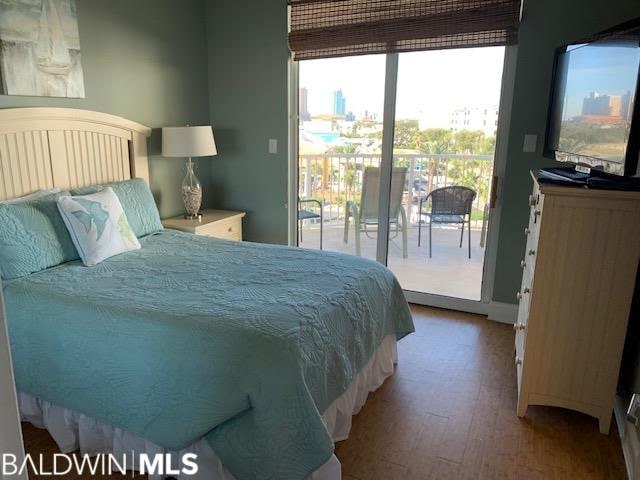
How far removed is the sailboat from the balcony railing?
73.3 inches

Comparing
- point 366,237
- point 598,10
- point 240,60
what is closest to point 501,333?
point 366,237

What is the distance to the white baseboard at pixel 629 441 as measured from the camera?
1.84 meters

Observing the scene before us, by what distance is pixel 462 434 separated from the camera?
2.15 m

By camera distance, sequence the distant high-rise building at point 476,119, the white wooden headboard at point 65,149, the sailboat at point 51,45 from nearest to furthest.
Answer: the white wooden headboard at point 65,149
the sailboat at point 51,45
the distant high-rise building at point 476,119

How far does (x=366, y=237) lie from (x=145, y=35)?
225cm

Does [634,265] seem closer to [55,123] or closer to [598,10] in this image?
[598,10]

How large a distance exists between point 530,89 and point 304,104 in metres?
1.70

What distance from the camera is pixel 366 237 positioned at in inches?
156

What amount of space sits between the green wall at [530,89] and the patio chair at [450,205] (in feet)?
1.31

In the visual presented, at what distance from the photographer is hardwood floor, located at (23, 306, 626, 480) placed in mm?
1938

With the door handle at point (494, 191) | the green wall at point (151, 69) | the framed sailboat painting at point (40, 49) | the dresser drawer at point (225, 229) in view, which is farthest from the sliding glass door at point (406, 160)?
the framed sailboat painting at point (40, 49)

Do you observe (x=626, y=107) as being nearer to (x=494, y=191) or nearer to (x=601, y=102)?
(x=601, y=102)

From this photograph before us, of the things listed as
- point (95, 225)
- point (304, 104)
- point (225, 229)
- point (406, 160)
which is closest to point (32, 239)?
point (95, 225)

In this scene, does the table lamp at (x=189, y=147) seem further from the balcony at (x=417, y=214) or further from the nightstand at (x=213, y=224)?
the balcony at (x=417, y=214)
